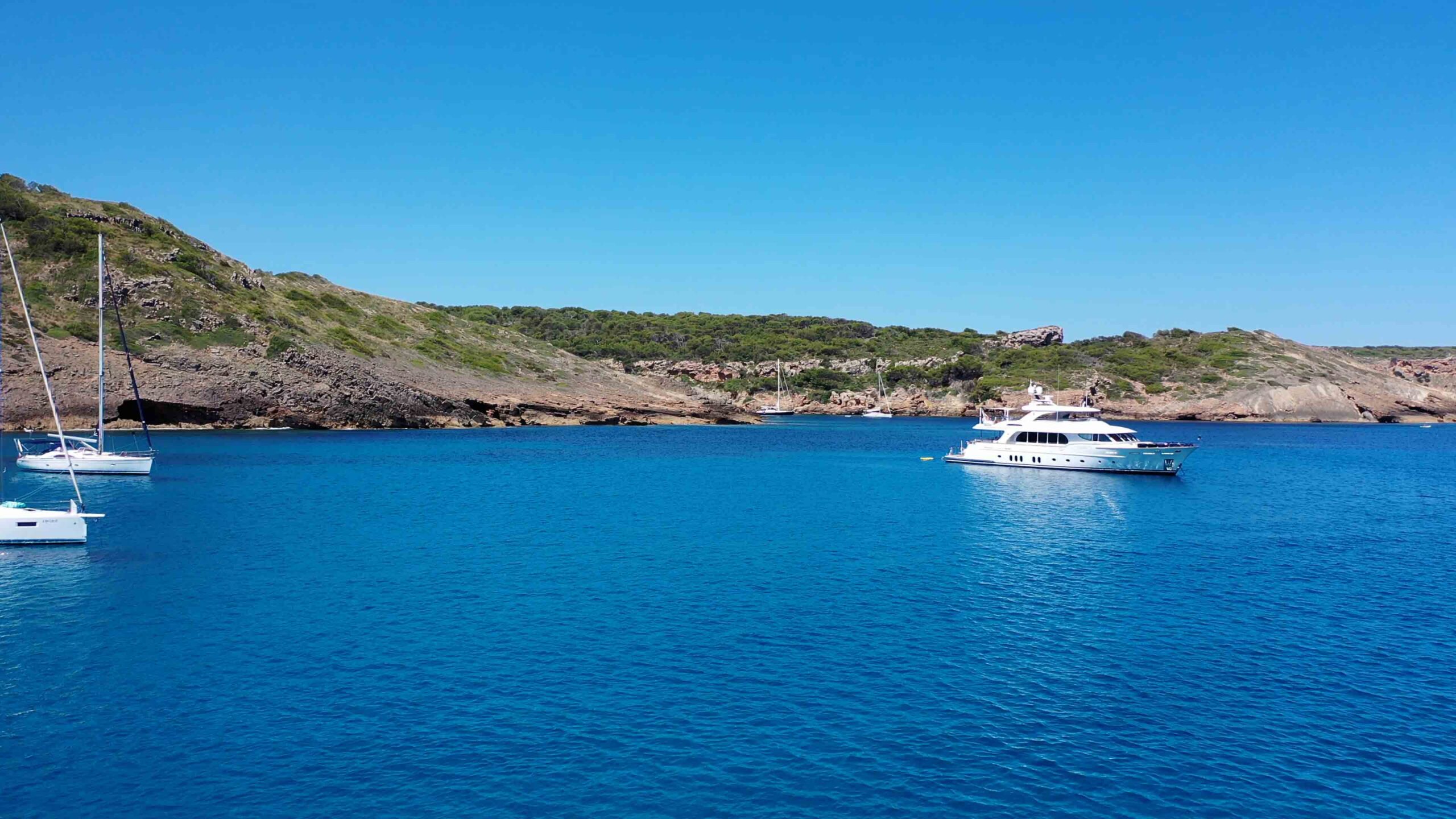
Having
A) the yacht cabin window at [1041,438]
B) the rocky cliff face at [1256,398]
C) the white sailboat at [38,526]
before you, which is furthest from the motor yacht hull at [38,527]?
the rocky cliff face at [1256,398]

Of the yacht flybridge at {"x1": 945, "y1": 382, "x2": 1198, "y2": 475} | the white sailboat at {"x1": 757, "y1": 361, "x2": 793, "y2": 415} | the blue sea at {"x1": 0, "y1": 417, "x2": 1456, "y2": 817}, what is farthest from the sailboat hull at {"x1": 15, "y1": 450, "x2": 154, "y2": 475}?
the white sailboat at {"x1": 757, "y1": 361, "x2": 793, "y2": 415}

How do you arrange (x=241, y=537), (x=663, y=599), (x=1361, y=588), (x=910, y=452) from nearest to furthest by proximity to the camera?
(x=663, y=599) < (x=1361, y=588) < (x=241, y=537) < (x=910, y=452)

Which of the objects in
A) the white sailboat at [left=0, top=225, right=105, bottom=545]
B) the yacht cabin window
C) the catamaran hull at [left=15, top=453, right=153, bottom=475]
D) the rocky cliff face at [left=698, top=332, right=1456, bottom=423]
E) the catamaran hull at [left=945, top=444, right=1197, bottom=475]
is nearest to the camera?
the white sailboat at [left=0, top=225, right=105, bottom=545]

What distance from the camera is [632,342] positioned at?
176375 millimetres

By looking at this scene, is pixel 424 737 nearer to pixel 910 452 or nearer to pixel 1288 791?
pixel 1288 791

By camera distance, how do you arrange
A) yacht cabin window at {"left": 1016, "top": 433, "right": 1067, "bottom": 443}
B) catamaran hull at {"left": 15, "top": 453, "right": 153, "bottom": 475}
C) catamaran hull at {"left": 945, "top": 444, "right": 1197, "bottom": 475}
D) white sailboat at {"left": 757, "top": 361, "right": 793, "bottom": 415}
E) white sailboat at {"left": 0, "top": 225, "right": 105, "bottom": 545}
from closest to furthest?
white sailboat at {"left": 0, "top": 225, "right": 105, "bottom": 545}
catamaran hull at {"left": 15, "top": 453, "right": 153, "bottom": 475}
catamaran hull at {"left": 945, "top": 444, "right": 1197, "bottom": 475}
yacht cabin window at {"left": 1016, "top": 433, "right": 1067, "bottom": 443}
white sailboat at {"left": 757, "top": 361, "right": 793, "bottom": 415}

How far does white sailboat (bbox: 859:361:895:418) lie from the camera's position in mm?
160875

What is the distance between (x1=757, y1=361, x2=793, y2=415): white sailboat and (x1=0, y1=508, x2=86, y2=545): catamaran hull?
407 feet

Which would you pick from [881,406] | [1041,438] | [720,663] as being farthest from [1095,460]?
[881,406]

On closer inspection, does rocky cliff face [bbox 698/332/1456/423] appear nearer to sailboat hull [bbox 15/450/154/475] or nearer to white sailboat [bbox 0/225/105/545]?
sailboat hull [bbox 15/450/154/475]

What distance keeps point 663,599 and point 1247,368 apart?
156m

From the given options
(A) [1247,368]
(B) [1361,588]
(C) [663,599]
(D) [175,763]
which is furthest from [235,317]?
(A) [1247,368]

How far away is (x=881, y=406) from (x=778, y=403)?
58.6ft

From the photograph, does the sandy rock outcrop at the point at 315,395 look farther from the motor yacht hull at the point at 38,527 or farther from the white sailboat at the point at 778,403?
the motor yacht hull at the point at 38,527
